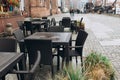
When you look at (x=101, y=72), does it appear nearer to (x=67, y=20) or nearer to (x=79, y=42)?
(x=79, y=42)

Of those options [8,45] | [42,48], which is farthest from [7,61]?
[42,48]

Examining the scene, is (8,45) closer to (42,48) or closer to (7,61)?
(42,48)

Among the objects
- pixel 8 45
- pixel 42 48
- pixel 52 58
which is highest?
pixel 8 45

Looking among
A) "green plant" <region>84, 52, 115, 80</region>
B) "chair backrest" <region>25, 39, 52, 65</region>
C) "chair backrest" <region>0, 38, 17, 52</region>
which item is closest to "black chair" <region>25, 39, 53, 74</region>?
"chair backrest" <region>25, 39, 52, 65</region>

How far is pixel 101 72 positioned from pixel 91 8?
49.3 meters

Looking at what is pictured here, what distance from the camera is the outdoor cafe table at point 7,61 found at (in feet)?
8.57

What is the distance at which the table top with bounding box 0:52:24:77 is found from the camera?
261 cm

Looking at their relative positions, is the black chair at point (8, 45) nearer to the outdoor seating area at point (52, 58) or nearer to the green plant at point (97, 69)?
the outdoor seating area at point (52, 58)

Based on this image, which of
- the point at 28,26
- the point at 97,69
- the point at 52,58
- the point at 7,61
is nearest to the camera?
the point at 7,61

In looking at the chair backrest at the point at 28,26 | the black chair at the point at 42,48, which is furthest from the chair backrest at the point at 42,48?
the chair backrest at the point at 28,26

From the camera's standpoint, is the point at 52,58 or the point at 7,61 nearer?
the point at 7,61

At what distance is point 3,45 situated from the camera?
3.70 m

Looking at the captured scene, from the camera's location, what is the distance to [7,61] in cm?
288

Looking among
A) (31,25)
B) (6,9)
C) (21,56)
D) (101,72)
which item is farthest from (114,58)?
(6,9)
